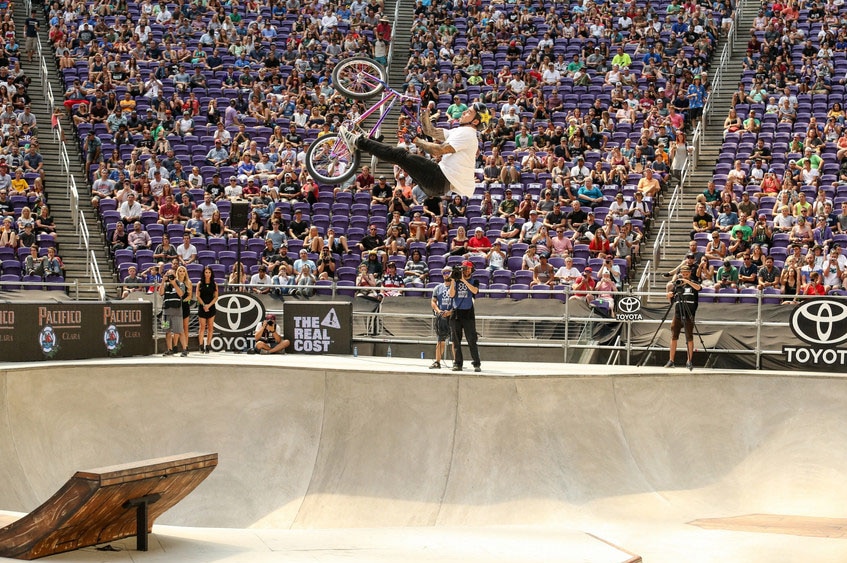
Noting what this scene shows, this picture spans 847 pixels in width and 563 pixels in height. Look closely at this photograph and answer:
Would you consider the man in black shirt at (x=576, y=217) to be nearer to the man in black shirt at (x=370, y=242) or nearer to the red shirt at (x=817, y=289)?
the man in black shirt at (x=370, y=242)

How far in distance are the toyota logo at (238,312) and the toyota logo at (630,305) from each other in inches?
222

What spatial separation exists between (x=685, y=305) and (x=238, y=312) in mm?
7004

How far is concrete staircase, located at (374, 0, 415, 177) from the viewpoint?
1017 inches

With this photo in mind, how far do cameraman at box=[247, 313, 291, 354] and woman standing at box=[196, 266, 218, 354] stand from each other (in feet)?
2.27

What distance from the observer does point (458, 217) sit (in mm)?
21125

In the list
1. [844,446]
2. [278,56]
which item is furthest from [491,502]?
[278,56]

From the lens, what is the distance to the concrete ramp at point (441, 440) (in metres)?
12.9

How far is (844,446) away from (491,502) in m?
4.43

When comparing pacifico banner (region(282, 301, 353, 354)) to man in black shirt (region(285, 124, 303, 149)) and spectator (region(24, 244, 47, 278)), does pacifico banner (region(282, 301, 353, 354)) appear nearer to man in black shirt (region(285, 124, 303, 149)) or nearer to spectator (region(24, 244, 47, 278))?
spectator (region(24, 244, 47, 278))

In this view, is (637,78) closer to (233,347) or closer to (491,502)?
(233,347)

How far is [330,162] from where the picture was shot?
1348 centimetres

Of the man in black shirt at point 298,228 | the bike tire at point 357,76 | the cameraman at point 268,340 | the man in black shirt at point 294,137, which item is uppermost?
the man in black shirt at point 294,137

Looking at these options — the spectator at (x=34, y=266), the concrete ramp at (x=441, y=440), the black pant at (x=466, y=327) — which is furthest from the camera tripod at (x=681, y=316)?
the spectator at (x=34, y=266)

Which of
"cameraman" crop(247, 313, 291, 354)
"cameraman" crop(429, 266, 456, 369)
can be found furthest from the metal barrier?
"cameraman" crop(429, 266, 456, 369)
